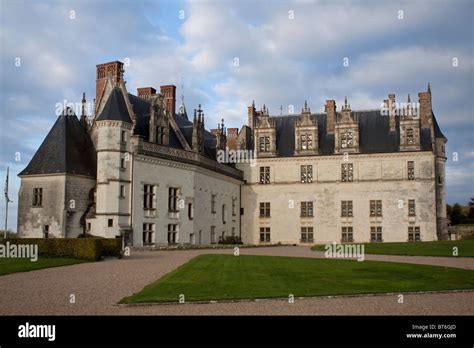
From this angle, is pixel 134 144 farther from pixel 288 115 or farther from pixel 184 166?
pixel 288 115

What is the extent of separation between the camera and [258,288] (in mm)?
13125

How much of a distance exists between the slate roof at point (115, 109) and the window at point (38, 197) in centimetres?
533

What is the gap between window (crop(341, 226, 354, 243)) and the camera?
1722 inches

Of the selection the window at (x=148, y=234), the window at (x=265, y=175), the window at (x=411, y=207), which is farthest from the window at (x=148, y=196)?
the window at (x=411, y=207)

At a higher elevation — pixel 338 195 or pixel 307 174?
pixel 307 174

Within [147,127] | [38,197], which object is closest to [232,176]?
[147,127]

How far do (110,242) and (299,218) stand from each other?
954 inches

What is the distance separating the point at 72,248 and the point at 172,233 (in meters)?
12.0

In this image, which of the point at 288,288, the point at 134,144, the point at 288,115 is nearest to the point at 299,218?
the point at 288,115

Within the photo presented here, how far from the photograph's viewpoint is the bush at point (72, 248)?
22131mm

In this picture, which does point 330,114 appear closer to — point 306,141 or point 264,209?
point 306,141

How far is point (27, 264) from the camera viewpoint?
61.7 feet

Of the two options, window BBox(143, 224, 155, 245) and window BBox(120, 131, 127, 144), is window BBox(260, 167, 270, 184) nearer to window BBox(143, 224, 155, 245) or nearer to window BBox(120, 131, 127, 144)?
window BBox(143, 224, 155, 245)

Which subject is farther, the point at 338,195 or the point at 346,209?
the point at 338,195
